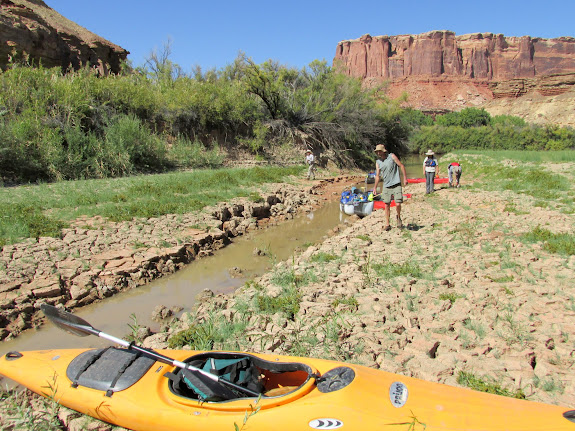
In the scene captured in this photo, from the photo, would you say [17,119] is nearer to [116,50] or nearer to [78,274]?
[78,274]

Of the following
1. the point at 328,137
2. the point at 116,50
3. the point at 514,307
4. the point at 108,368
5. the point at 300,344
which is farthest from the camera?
the point at 116,50

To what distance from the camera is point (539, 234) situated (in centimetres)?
721

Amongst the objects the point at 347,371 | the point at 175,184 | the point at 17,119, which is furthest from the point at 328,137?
the point at 347,371

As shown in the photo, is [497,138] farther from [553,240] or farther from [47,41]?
[47,41]

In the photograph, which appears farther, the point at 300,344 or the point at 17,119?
the point at 17,119

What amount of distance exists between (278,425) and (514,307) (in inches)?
132

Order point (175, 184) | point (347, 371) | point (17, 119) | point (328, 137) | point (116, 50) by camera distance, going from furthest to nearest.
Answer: point (116, 50) → point (328, 137) → point (17, 119) → point (175, 184) → point (347, 371)

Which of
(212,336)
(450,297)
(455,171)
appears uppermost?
(455,171)

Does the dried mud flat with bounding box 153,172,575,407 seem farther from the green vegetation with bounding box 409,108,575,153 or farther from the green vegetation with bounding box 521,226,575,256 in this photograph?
the green vegetation with bounding box 409,108,575,153

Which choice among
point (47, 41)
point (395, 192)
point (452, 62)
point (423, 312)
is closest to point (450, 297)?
point (423, 312)

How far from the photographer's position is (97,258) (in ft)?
24.3

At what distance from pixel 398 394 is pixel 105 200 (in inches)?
392

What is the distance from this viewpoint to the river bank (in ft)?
11.8

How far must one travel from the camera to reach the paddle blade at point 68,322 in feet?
12.7
